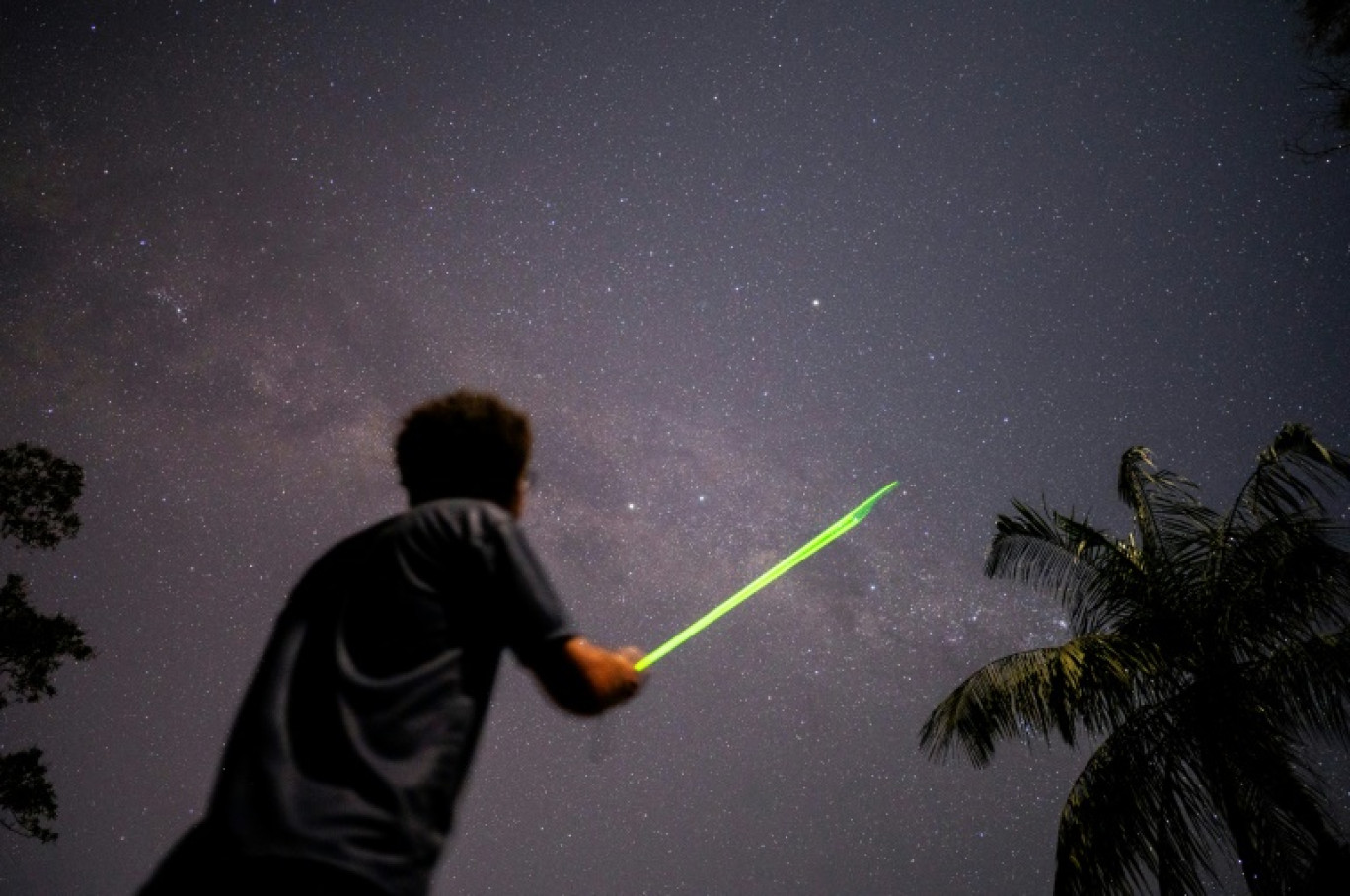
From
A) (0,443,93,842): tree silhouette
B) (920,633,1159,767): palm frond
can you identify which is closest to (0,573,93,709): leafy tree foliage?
(0,443,93,842): tree silhouette

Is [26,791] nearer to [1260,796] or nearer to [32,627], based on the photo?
[32,627]

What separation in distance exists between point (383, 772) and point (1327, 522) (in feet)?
31.3

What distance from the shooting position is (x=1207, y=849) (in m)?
6.83

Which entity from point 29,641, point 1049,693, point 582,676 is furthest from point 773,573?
point 29,641

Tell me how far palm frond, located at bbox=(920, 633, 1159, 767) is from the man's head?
752cm

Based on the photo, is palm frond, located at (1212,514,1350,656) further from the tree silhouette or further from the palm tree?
the tree silhouette

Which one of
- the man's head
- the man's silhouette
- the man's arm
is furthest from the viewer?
the man's head

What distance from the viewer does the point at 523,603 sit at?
1588 mm

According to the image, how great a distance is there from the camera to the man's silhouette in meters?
1.29

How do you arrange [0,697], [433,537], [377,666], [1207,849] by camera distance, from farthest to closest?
[0,697], [1207,849], [433,537], [377,666]

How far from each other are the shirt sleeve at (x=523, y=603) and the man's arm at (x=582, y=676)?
0.03 m

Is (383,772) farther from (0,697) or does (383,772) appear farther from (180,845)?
(0,697)

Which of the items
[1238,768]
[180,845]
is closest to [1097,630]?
[1238,768]

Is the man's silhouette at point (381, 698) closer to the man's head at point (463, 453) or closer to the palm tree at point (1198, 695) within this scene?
the man's head at point (463, 453)
